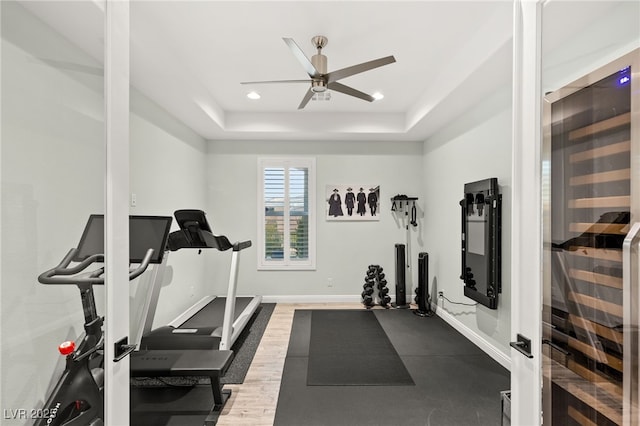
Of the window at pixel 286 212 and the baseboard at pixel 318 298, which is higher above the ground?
the window at pixel 286 212

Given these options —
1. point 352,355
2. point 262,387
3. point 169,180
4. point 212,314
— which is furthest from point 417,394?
point 169,180

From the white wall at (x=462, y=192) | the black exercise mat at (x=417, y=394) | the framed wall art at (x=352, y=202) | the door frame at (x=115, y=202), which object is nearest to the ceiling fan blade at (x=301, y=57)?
the door frame at (x=115, y=202)

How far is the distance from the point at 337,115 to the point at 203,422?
409cm

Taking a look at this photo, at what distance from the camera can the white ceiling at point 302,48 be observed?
2.20 meters

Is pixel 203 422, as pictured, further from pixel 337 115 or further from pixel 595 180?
pixel 337 115

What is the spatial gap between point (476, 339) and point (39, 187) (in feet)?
12.8

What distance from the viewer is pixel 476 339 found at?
3318 millimetres

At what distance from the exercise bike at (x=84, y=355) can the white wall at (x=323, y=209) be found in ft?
13.1

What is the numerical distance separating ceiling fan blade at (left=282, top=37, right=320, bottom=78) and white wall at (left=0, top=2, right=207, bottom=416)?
1.29m

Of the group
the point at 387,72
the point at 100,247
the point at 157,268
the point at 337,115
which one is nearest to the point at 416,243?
the point at 337,115

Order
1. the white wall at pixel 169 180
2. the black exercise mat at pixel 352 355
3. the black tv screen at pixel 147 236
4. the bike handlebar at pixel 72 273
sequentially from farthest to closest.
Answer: the white wall at pixel 169 180 < the black exercise mat at pixel 352 355 < the black tv screen at pixel 147 236 < the bike handlebar at pixel 72 273

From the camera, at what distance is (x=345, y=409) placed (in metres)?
2.23

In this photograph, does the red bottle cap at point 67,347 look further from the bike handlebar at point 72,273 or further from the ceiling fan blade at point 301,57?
the ceiling fan blade at point 301,57

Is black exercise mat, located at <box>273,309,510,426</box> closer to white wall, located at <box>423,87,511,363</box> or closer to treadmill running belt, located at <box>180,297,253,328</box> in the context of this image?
white wall, located at <box>423,87,511,363</box>
